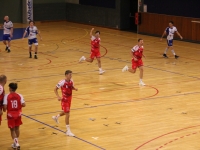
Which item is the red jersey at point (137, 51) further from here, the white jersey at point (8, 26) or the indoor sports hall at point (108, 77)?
the white jersey at point (8, 26)

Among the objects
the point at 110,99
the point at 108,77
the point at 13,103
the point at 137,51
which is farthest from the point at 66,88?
the point at 108,77

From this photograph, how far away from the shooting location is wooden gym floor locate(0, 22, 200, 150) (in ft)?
51.8

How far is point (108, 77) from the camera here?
24875 millimetres

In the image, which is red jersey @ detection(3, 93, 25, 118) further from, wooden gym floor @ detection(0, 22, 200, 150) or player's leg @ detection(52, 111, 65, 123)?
Answer: player's leg @ detection(52, 111, 65, 123)

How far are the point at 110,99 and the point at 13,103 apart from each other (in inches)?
269

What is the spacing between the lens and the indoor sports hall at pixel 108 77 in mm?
16172

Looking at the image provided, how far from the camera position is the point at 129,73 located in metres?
25.8

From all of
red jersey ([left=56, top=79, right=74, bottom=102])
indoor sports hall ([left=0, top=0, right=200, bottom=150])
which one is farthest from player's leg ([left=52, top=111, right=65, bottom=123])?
red jersey ([left=56, top=79, right=74, bottom=102])

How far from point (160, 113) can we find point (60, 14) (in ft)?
97.9

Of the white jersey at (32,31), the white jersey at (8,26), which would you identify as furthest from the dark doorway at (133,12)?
the white jersey at (32,31)

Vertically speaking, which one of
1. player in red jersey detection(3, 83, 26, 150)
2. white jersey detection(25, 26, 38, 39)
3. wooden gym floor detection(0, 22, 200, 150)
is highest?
white jersey detection(25, 26, 38, 39)

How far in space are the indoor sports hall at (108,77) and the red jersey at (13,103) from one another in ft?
3.56

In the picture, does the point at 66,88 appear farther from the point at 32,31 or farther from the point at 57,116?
the point at 32,31

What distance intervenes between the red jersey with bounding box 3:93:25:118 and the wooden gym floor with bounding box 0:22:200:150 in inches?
43.4
